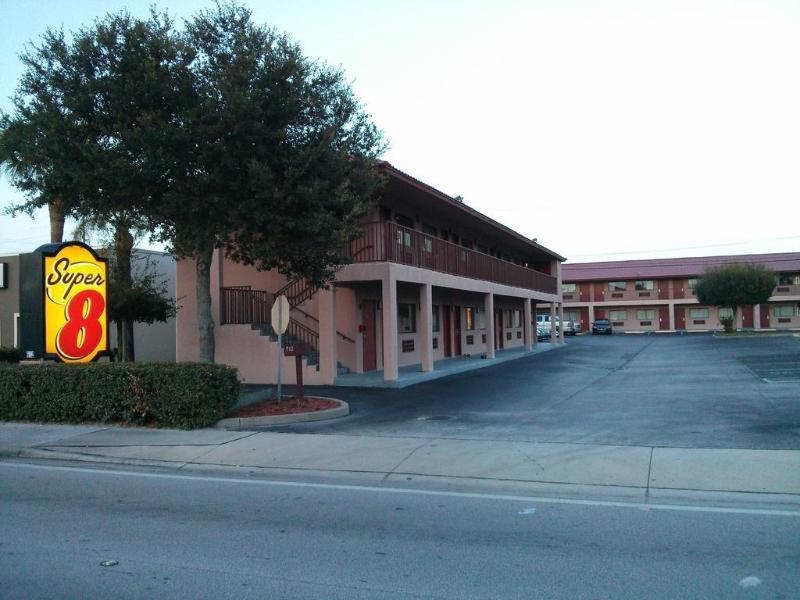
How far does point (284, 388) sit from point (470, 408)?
18.3 feet

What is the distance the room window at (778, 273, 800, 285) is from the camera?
64.0 metres

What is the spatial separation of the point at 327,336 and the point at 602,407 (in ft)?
25.8

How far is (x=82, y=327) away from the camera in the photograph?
48.7ft

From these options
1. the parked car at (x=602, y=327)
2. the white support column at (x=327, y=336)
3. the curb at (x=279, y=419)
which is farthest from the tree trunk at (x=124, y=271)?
the parked car at (x=602, y=327)

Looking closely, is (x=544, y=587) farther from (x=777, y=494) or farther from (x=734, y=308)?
(x=734, y=308)

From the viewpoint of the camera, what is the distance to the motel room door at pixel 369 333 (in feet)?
74.7

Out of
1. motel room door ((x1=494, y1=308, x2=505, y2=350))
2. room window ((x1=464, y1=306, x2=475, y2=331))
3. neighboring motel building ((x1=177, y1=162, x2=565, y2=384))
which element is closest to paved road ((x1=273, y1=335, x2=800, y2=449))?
neighboring motel building ((x1=177, y1=162, x2=565, y2=384))

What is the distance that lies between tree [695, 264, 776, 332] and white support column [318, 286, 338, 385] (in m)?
39.5

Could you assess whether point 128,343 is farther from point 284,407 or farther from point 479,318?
point 479,318

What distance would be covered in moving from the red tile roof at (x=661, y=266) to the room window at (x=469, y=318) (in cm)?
3954

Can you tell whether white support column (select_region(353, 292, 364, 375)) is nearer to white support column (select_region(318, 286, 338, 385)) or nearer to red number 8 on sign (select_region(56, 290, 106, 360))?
white support column (select_region(318, 286, 338, 385))

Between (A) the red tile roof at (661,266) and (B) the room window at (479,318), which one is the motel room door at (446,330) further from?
(A) the red tile roof at (661,266)

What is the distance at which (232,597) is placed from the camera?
5090mm

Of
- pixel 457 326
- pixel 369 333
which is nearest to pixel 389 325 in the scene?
pixel 369 333
